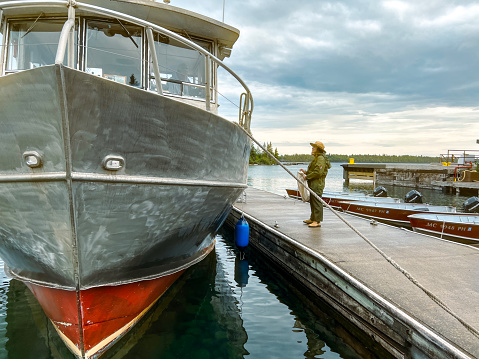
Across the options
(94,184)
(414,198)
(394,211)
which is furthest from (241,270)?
(414,198)

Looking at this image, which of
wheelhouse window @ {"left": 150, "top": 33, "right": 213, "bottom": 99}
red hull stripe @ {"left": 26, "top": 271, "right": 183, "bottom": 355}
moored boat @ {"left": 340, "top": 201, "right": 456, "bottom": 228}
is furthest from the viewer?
moored boat @ {"left": 340, "top": 201, "right": 456, "bottom": 228}

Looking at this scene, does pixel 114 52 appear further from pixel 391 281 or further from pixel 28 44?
pixel 391 281

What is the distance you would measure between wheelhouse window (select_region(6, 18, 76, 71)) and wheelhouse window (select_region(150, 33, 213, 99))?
4.53 feet

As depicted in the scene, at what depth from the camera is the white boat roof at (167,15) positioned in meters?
4.56

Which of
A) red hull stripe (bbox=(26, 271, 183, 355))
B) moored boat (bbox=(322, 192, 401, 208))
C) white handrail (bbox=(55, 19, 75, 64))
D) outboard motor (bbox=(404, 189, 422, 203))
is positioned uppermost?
white handrail (bbox=(55, 19, 75, 64))

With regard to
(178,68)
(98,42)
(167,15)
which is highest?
(167,15)

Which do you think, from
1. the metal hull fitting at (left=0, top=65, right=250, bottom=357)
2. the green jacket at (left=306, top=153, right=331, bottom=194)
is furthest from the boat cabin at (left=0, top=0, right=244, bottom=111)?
the green jacket at (left=306, top=153, right=331, bottom=194)

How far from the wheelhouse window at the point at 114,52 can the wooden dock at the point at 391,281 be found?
12.6 feet

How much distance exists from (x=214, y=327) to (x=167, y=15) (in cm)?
460

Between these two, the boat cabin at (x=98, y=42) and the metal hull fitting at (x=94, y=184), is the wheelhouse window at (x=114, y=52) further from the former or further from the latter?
the metal hull fitting at (x=94, y=184)

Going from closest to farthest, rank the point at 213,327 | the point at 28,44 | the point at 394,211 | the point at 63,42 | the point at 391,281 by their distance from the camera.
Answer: the point at 63,42 → the point at 391,281 → the point at 28,44 → the point at 213,327 → the point at 394,211

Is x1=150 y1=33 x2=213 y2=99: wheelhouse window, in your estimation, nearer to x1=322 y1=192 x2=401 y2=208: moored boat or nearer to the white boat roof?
the white boat roof

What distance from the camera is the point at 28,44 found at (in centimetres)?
470

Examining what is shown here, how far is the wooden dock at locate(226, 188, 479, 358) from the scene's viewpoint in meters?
3.30
